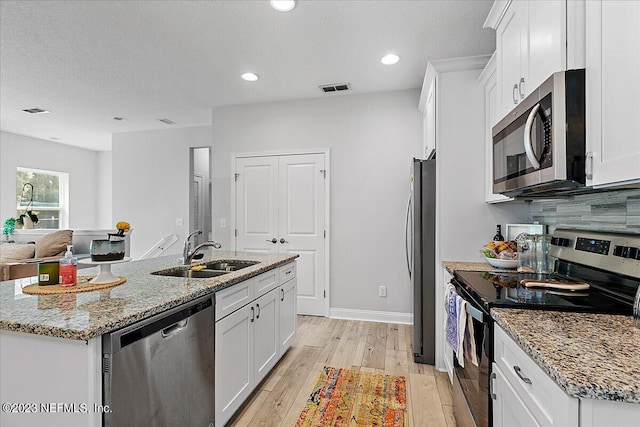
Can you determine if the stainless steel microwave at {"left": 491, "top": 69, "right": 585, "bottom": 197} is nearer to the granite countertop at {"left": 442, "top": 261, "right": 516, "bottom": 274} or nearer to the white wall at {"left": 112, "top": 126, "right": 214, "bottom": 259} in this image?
the granite countertop at {"left": 442, "top": 261, "right": 516, "bottom": 274}

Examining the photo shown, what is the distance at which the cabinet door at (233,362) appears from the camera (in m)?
1.76

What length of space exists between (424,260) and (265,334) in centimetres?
144

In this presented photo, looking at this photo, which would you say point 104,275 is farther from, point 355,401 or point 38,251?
point 38,251

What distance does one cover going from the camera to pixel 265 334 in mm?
2373

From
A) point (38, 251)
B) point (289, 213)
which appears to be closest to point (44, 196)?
point (38, 251)

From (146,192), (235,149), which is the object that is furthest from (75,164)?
(235,149)

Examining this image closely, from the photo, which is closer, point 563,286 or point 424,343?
point 563,286

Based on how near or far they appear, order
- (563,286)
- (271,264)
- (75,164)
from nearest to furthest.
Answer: (563,286)
(271,264)
(75,164)

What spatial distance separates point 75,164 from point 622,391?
881 centimetres

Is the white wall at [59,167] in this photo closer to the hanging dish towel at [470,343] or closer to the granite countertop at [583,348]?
the hanging dish towel at [470,343]

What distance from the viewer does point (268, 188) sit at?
4320 millimetres

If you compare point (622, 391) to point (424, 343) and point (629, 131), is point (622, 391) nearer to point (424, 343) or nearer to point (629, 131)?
point (629, 131)

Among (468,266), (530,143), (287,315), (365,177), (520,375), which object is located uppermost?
(365,177)

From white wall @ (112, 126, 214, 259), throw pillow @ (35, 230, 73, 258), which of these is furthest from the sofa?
white wall @ (112, 126, 214, 259)
